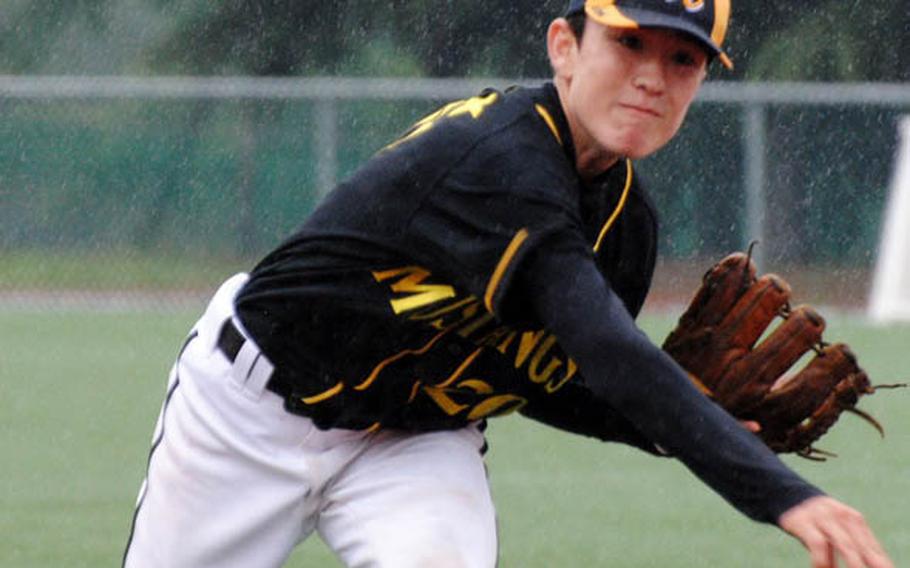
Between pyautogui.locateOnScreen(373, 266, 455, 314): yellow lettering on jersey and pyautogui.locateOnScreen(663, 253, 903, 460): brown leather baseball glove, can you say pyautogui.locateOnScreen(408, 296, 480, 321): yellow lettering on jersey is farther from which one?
pyautogui.locateOnScreen(663, 253, 903, 460): brown leather baseball glove

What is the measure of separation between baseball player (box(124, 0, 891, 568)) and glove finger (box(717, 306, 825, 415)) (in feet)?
0.72

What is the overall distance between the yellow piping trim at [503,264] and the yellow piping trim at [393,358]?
0.35 metres

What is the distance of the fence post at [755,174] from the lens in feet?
53.1

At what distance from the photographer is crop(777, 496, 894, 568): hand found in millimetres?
2973

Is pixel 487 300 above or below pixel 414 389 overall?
above

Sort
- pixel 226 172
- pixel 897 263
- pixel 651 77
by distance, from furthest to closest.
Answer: pixel 226 172 → pixel 897 263 → pixel 651 77

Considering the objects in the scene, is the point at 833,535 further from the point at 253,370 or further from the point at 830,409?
the point at 253,370

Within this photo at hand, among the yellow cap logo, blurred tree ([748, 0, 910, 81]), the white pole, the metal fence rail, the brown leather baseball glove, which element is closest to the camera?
the yellow cap logo

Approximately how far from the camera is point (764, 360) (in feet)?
13.6

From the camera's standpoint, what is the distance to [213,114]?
1641 centimetres

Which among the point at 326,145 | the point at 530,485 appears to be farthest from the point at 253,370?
the point at 326,145

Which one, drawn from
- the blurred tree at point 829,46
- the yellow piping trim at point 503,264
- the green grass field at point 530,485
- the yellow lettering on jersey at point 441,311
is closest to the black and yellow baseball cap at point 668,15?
the yellow piping trim at point 503,264

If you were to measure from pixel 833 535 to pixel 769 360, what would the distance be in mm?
1148

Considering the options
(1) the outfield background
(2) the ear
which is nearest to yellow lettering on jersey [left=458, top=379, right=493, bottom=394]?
(2) the ear
